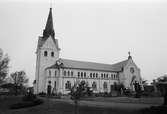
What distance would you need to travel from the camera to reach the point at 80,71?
66.1m

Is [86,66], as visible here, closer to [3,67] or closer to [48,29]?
[48,29]

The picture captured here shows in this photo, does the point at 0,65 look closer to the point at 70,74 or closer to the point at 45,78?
the point at 45,78

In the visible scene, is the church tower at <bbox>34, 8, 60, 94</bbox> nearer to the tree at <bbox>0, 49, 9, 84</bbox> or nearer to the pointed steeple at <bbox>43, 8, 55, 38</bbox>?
the pointed steeple at <bbox>43, 8, 55, 38</bbox>

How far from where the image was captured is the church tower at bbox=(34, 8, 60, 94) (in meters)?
61.3

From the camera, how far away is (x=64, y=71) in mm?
62281

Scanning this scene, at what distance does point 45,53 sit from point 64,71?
974 cm

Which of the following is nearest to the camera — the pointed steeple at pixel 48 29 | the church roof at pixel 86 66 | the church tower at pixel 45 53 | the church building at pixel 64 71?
the church building at pixel 64 71

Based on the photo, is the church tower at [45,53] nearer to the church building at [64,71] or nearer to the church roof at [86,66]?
the church building at [64,71]

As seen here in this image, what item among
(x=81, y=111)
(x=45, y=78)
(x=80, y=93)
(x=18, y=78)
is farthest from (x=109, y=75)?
(x=80, y=93)

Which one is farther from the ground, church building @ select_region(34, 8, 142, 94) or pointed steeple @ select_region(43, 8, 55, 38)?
pointed steeple @ select_region(43, 8, 55, 38)

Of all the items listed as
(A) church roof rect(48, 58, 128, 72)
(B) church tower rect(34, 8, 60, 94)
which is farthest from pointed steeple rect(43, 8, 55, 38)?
Answer: (A) church roof rect(48, 58, 128, 72)

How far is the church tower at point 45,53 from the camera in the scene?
61312 mm

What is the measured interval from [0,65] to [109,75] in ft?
139

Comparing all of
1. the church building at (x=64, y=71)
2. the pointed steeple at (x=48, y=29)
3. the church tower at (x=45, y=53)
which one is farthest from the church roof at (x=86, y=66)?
the pointed steeple at (x=48, y=29)
